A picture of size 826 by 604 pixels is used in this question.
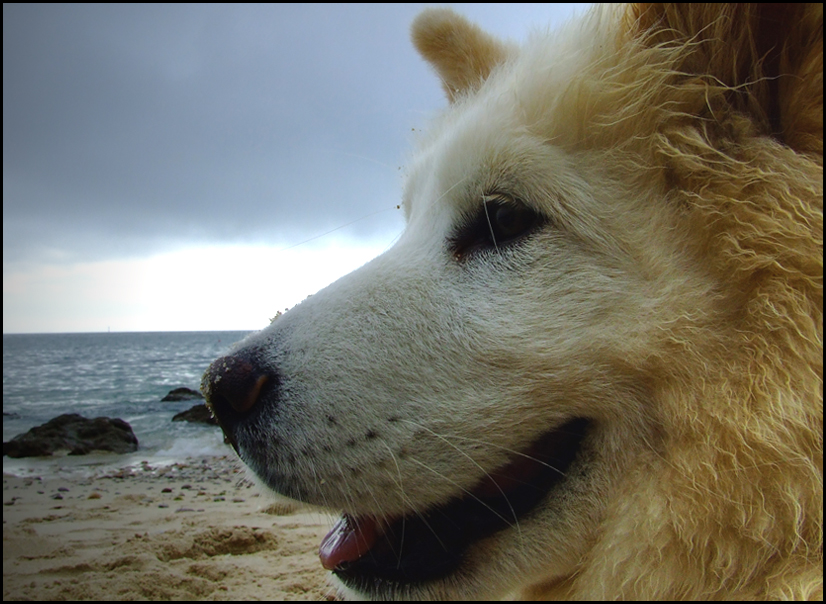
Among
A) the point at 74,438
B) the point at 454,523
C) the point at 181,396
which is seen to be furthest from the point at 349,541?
the point at 181,396

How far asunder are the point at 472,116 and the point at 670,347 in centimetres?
101

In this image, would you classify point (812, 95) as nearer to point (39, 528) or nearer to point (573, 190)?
point (573, 190)

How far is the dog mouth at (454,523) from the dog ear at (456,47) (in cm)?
170

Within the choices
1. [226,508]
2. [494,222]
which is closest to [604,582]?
[494,222]

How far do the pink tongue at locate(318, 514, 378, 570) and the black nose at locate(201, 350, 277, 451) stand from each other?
1.62ft

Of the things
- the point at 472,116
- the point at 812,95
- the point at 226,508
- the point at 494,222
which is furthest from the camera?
the point at 226,508

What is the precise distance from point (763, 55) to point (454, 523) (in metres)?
1.53

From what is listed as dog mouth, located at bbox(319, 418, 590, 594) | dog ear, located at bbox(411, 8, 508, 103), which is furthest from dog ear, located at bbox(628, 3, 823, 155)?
dog ear, located at bbox(411, 8, 508, 103)

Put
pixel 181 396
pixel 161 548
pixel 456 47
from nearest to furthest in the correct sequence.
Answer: pixel 456 47 → pixel 161 548 → pixel 181 396

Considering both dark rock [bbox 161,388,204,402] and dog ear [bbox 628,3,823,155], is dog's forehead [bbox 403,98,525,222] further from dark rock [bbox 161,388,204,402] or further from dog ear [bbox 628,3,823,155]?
dark rock [bbox 161,388,204,402]

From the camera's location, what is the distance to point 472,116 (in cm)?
182

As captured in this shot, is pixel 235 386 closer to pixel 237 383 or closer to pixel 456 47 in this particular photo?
pixel 237 383

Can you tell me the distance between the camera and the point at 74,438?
11.8 m

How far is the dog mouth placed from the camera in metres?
1.49
